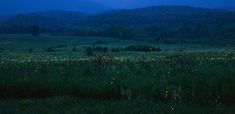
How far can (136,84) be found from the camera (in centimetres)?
2477

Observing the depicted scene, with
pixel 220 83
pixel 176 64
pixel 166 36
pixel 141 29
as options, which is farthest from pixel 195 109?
pixel 141 29

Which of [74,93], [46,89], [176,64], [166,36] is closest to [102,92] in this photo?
[74,93]

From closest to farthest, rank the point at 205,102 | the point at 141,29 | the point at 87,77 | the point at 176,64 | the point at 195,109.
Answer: the point at 195,109, the point at 205,102, the point at 87,77, the point at 176,64, the point at 141,29

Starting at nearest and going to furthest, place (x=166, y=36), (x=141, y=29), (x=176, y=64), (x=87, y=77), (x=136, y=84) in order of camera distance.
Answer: (x=136, y=84)
(x=87, y=77)
(x=176, y=64)
(x=166, y=36)
(x=141, y=29)

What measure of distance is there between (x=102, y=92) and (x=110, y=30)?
137 meters

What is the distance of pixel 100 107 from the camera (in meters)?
20.3

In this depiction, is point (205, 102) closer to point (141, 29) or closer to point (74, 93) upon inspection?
point (74, 93)

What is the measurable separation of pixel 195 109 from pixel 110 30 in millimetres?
142348

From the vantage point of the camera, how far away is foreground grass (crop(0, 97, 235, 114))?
744 inches

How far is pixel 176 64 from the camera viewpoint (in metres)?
39.4

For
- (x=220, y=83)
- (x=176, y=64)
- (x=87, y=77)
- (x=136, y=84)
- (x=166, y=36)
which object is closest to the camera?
(x=220, y=83)

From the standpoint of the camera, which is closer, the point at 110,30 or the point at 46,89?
the point at 46,89

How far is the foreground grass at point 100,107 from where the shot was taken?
18891 mm

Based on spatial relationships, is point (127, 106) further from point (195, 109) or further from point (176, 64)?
point (176, 64)
